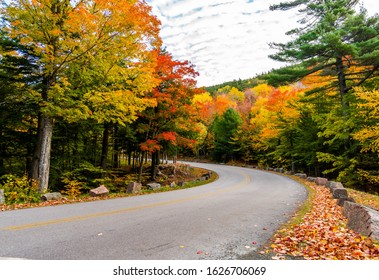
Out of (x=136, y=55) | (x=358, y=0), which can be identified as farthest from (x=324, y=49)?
(x=136, y=55)

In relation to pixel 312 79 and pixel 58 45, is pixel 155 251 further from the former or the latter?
pixel 312 79

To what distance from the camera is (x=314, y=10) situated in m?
16.0

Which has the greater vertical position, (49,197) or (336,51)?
(336,51)

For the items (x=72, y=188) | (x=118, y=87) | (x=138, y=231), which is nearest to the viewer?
(x=138, y=231)

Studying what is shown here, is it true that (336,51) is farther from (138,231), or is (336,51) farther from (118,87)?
(138,231)

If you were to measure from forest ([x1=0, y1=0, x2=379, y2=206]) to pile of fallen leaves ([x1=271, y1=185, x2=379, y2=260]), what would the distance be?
7927 millimetres

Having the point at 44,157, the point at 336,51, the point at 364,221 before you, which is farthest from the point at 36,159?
the point at 336,51

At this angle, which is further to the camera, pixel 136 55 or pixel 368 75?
pixel 368 75

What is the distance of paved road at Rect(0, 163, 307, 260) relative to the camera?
3.99 m

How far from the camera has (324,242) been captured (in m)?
4.49

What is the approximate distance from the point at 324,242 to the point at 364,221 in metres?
1.18

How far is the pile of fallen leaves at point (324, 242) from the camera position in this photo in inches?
155

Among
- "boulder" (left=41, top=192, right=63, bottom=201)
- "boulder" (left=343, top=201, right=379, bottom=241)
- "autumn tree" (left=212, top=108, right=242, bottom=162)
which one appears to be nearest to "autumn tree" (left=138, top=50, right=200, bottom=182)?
"boulder" (left=41, top=192, right=63, bottom=201)

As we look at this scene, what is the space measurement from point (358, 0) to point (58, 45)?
59.2ft
